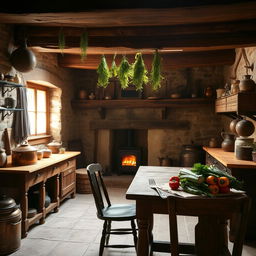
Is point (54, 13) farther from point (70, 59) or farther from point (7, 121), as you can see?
point (70, 59)

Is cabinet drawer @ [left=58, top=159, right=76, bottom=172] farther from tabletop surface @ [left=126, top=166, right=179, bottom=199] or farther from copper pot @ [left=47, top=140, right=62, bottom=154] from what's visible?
tabletop surface @ [left=126, top=166, right=179, bottom=199]

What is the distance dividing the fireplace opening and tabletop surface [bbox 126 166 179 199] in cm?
319

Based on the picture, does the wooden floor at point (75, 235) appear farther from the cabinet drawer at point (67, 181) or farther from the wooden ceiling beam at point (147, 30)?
the wooden ceiling beam at point (147, 30)

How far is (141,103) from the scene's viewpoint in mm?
6207

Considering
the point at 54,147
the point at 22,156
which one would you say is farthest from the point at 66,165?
the point at 22,156

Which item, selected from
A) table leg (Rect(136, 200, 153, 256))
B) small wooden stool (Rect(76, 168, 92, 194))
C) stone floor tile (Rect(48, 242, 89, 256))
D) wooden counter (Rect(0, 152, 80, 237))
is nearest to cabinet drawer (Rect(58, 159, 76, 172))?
wooden counter (Rect(0, 152, 80, 237))

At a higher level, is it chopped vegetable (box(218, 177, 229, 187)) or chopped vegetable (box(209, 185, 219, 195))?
chopped vegetable (box(218, 177, 229, 187))

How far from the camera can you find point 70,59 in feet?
17.5

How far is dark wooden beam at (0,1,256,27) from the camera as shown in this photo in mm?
2725

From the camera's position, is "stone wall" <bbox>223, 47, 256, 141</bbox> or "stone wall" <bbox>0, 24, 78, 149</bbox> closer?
"stone wall" <bbox>0, 24, 78, 149</bbox>

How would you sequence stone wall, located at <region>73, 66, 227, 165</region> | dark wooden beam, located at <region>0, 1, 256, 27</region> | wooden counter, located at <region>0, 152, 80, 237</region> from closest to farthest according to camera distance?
dark wooden beam, located at <region>0, 1, 256, 27</region> → wooden counter, located at <region>0, 152, 80, 237</region> → stone wall, located at <region>73, 66, 227, 165</region>

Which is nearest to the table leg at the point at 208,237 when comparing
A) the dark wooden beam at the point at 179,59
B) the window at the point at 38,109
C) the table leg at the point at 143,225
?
the table leg at the point at 143,225

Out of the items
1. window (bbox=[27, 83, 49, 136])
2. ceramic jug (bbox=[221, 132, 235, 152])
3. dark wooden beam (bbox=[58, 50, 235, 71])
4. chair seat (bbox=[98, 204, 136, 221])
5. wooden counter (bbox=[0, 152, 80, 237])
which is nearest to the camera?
chair seat (bbox=[98, 204, 136, 221])

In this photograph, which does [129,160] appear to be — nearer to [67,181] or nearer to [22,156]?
[67,181]
